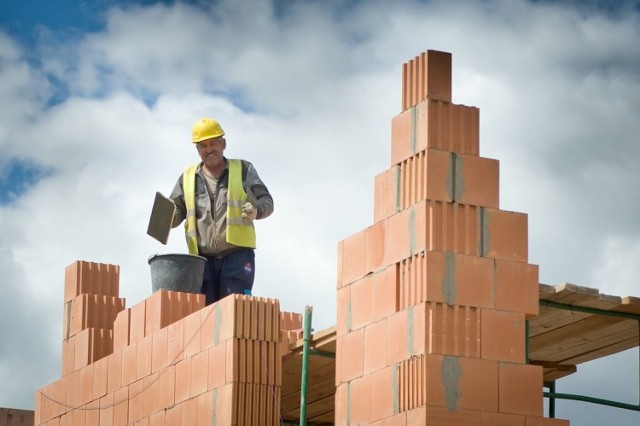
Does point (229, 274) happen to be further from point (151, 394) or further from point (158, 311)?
point (151, 394)

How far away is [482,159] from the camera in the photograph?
14.1 m

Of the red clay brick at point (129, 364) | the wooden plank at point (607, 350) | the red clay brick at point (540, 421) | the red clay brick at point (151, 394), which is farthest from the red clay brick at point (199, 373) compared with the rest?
the wooden plank at point (607, 350)

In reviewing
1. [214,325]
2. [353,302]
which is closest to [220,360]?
[214,325]

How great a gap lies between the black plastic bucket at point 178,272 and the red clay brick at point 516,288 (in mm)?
4006

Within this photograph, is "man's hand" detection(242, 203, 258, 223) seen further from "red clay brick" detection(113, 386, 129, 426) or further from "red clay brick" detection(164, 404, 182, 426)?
"red clay brick" detection(164, 404, 182, 426)

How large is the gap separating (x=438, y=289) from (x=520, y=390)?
105 cm

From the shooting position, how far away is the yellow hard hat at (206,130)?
1758 centimetres

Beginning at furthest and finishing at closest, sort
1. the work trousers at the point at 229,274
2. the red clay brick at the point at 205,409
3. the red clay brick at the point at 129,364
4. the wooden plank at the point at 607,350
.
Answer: the work trousers at the point at 229,274, the red clay brick at the point at 129,364, the wooden plank at the point at 607,350, the red clay brick at the point at 205,409

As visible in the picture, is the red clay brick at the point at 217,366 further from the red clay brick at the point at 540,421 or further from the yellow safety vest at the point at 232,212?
the red clay brick at the point at 540,421

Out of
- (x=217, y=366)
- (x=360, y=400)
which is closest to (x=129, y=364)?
(x=217, y=366)

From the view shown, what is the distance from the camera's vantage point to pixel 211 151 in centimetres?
1766

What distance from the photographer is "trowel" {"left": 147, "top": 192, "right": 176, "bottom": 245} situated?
17531 mm

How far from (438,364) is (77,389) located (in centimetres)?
627

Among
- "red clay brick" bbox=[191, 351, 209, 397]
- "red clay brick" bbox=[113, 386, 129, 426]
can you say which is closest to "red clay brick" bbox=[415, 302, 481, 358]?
"red clay brick" bbox=[191, 351, 209, 397]
